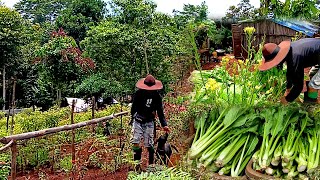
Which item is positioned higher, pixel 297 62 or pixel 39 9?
pixel 39 9

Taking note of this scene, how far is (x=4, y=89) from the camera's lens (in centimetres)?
1962

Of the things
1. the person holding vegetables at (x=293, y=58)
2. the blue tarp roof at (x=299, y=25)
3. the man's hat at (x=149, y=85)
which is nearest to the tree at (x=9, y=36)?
the blue tarp roof at (x=299, y=25)

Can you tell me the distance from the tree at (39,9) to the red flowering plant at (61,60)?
2711 cm

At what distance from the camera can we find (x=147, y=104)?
4.80 metres

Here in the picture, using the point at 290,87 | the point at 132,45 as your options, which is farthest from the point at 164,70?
the point at 290,87

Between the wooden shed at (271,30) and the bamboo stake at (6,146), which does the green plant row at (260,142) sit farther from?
the wooden shed at (271,30)

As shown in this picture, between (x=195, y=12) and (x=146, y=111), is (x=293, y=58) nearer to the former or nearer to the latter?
(x=146, y=111)

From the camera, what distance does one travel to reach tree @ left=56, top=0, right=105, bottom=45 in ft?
66.2

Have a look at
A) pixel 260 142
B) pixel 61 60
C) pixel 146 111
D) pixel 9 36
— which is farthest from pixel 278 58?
pixel 9 36

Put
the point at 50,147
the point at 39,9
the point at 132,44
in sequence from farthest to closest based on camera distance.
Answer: the point at 39,9 → the point at 132,44 → the point at 50,147

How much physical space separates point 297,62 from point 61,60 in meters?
11.8

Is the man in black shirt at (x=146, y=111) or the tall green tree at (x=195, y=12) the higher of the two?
the tall green tree at (x=195, y=12)

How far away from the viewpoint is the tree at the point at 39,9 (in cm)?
4138

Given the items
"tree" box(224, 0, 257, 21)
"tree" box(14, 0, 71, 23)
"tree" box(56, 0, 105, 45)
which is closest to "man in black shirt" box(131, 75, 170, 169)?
"tree" box(224, 0, 257, 21)
